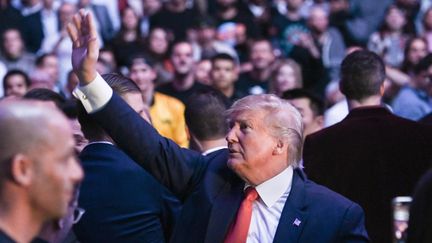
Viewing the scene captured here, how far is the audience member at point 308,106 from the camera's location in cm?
952

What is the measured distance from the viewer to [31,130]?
4.10 metres

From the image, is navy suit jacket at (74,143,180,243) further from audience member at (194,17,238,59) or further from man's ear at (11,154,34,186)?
audience member at (194,17,238,59)

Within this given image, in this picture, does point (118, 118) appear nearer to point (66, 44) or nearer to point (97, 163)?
point (97, 163)

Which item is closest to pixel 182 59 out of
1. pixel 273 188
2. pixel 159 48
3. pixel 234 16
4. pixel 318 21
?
pixel 159 48

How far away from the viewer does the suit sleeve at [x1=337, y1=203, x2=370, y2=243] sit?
589 cm

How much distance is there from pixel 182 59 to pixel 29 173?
10.0 m

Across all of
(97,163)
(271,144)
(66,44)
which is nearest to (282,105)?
(271,144)

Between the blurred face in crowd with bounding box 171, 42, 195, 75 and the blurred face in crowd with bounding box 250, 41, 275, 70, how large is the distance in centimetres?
88

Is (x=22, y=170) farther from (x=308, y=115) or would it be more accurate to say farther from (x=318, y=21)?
(x=318, y=21)

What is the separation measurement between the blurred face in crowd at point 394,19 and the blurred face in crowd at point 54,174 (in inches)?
551

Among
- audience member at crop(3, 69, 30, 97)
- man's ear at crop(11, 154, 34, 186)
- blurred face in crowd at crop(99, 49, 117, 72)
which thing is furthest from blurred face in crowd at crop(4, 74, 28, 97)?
man's ear at crop(11, 154, 34, 186)

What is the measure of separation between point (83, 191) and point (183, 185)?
23.1 inches

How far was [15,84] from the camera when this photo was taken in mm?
12367

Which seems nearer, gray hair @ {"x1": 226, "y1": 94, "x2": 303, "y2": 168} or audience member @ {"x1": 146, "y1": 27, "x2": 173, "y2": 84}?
gray hair @ {"x1": 226, "y1": 94, "x2": 303, "y2": 168}
